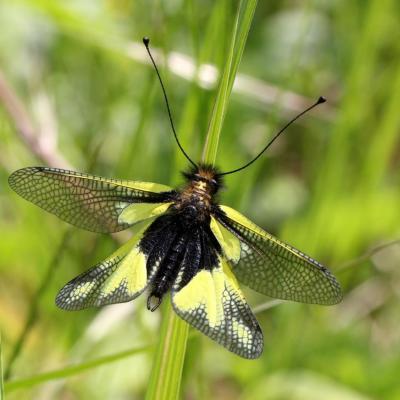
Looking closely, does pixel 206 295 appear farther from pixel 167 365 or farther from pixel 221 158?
pixel 221 158

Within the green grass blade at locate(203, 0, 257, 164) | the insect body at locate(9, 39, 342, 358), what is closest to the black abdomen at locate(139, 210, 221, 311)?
the insect body at locate(9, 39, 342, 358)

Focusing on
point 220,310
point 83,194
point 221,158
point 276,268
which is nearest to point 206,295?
point 220,310

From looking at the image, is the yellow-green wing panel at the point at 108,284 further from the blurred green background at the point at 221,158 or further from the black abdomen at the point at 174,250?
the blurred green background at the point at 221,158

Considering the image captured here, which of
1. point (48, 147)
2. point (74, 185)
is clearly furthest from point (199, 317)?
point (48, 147)

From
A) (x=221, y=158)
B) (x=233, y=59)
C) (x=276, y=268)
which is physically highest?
(x=221, y=158)

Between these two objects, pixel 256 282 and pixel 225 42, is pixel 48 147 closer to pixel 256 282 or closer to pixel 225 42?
pixel 225 42

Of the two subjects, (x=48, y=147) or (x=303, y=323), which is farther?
(x=303, y=323)

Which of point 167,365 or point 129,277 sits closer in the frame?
point 167,365
